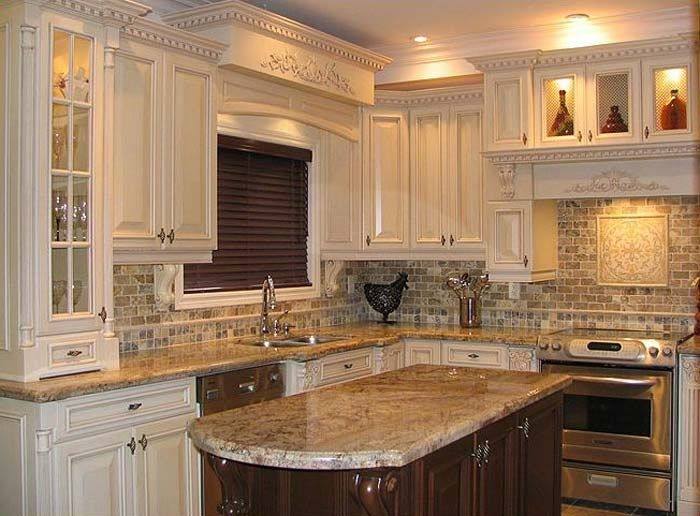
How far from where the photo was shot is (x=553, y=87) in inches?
203

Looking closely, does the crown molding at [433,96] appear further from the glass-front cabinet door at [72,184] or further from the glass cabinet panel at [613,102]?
the glass-front cabinet door at [72,184]

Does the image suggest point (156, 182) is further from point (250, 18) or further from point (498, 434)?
point (498, 434)

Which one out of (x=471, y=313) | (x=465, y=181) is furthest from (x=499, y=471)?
(x=465, y=181)

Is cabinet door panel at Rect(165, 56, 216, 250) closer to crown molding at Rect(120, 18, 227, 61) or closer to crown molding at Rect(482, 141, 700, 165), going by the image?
crown molding at Rect(120, 18, 227, 61)

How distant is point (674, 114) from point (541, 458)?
7.87ft

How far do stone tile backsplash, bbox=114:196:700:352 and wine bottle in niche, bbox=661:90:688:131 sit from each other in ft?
1.49

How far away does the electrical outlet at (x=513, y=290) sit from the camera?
574 centimetres

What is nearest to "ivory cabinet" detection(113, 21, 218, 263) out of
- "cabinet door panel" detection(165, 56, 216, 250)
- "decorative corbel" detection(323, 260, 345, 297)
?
"cabinet door panel" detection(165, 56, 216, 250)

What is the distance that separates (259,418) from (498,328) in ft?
10.7

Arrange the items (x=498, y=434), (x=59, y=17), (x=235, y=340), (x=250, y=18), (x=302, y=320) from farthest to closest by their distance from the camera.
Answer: (x=302, y=320), (x=235, y=340), (x=250, y=18), (x=59, y=17), (x=498, y=434)

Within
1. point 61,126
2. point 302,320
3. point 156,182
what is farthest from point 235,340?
point 61,126

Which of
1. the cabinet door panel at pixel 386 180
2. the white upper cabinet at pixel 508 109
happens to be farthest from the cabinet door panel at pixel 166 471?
the white upper cabinet at pixel 508 109

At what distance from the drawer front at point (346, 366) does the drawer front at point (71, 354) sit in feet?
4.51

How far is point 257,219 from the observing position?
527 centimetres
